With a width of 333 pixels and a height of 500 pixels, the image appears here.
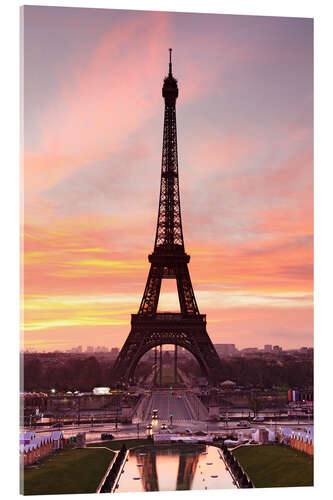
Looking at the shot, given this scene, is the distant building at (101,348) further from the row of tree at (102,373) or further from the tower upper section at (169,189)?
the tower upper section at (169,189)

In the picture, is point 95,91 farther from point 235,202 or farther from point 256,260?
point 256,260

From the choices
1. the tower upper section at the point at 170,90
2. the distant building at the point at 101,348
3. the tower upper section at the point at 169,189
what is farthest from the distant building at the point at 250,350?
the tower upper section at the point at 170,90

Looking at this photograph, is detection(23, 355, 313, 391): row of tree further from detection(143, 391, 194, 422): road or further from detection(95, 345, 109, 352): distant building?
detection(143, 391, 194, 422): road

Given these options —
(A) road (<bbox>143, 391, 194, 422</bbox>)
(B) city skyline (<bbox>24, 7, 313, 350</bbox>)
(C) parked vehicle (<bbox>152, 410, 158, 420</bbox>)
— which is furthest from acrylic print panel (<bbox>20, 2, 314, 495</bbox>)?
(A) road (<bbox>143, 391, 194, 422</bbox>)

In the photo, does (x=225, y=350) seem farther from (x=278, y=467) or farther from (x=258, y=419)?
(x=278, y=467)

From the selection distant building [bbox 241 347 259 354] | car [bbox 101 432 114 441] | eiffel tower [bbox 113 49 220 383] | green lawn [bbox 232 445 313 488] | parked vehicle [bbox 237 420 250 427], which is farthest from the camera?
parked vehicle [bbox 237 420 250 427]

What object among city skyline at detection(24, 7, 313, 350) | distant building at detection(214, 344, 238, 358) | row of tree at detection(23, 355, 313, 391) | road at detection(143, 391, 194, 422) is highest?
city skyline at detection(24, 7, 313, 350)

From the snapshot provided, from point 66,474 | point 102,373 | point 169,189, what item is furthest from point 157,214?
point 66,474
